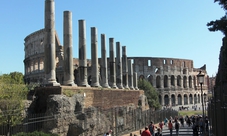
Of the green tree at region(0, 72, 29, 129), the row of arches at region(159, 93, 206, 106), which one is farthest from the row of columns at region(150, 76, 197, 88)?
the green tree at region(0, 72, 29, 129)

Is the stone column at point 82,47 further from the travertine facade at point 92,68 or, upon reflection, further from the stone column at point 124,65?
the stone column at point 124,65

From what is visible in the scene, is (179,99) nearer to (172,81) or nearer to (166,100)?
(166,100)

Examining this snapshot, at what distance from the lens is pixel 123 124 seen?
1684cm

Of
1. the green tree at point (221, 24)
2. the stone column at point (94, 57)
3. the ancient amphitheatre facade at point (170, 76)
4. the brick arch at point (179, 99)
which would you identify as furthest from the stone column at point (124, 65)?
the brick arch at point (179, 99)

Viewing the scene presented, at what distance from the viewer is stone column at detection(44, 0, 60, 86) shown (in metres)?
14.1

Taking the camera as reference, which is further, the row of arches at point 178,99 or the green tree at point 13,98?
the row of arches at point 178,99

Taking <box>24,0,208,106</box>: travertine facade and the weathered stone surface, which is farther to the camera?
<box>24,0,208,106</box>: travertine facade

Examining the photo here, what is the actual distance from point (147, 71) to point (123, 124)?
43588 millimetres

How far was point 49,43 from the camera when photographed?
14266mm

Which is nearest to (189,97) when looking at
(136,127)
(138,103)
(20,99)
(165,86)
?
(165,86)

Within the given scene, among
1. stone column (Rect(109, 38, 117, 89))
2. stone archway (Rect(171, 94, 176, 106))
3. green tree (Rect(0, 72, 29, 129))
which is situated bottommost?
stone archway (Rect(171, 94, 176, 106))

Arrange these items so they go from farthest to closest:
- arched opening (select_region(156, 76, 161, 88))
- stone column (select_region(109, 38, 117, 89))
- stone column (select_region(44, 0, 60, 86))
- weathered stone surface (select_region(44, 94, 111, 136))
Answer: arched opening (select_region(156, 76, 161, 88)) < stone column (select_region(109, 38, 117, 89)) < stone column (select_region(44, 0, 60, 86)) < weathered stone surface (select_region(44, 94, 111, 136))

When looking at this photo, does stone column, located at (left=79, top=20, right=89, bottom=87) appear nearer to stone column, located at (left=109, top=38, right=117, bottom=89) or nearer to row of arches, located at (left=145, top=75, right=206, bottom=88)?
stone column, located at (left=109, top=38, right=117, bottom=89)

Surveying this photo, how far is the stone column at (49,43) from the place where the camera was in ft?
46.3
